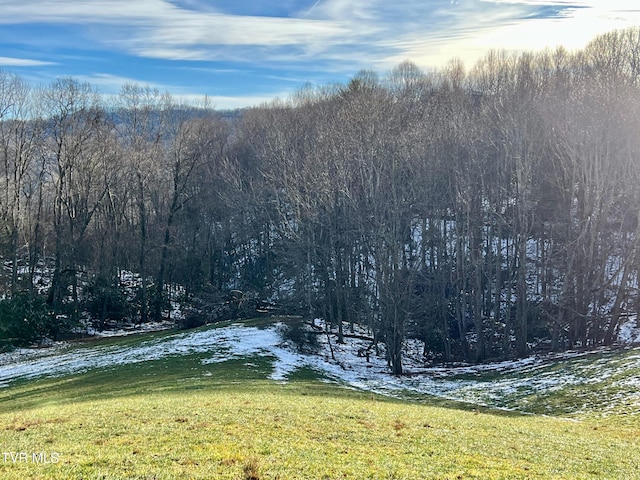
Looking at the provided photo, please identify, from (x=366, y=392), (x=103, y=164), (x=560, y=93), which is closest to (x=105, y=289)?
(x=103, y=164)

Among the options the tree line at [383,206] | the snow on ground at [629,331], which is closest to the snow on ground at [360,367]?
the tree line at [383,206]

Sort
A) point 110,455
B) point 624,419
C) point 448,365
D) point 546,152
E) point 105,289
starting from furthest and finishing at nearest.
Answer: point 105,289, point 546,152, point 448,365, point 624,419, point 110,455

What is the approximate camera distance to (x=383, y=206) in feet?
116

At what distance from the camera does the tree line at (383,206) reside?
Answer: 1355 inches

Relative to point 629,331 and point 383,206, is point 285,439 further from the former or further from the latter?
point 629,331

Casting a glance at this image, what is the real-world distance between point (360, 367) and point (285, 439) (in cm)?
2266

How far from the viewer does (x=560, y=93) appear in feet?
128

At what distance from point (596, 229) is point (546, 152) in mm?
7606

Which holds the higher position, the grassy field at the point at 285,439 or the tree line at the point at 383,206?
the tree line at the point at 383,206

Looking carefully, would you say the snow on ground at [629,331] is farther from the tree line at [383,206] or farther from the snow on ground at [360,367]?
the snow on ground at [360,367]

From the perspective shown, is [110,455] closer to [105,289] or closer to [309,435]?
[309,435]

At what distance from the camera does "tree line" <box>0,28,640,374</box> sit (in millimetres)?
34406

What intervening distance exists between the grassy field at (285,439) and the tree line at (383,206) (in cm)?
1534

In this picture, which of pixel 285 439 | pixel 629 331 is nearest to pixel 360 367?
pixel 629 331
